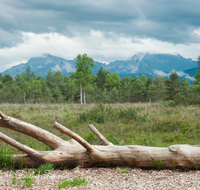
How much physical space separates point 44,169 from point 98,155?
1.34 m

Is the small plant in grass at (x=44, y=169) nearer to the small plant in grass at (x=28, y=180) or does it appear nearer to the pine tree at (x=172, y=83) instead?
the small plant in grass at (x=28, y=180)


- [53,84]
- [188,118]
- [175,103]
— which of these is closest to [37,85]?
[53,84]

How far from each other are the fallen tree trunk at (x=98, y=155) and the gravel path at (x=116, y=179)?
18 cm

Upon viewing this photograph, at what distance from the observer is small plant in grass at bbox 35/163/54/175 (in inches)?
167

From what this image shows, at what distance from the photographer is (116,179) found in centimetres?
397

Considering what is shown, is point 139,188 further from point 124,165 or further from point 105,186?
point 124,165

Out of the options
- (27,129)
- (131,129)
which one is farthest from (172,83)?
(27,129)

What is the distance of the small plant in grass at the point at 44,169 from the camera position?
4230 millimetres

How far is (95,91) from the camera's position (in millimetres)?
62938

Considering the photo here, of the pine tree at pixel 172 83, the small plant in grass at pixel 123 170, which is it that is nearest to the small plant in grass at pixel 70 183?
the small plant in grass at pixel 123 170

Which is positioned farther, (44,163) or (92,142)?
(92,142)

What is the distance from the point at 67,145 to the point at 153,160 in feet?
7.35

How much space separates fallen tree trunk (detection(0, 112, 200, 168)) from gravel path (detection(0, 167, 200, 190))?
18 cm

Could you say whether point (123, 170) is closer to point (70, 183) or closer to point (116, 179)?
point (116, 179)
